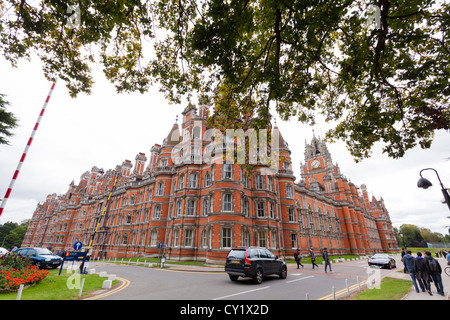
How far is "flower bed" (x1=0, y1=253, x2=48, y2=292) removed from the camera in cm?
792

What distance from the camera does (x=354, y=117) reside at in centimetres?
1035

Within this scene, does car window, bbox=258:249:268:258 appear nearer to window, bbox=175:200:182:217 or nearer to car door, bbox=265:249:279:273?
car door, bbox=265:249:279:273

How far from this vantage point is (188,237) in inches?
1001

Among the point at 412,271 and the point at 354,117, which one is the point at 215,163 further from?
the point at 412,271

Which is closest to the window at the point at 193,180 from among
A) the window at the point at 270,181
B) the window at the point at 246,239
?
the window at the point at 246,239

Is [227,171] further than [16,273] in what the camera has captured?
Yes

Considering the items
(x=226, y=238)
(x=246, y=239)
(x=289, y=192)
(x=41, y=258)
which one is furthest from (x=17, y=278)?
(x=289, y=192)

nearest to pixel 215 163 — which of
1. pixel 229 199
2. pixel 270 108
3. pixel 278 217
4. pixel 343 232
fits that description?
pixel 229 199

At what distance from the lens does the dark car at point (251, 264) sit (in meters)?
10.5

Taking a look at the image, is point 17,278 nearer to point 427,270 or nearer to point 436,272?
point 427,270

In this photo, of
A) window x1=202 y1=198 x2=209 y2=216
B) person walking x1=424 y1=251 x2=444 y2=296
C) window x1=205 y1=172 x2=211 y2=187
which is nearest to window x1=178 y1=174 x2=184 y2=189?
window x1=205 y1=172 x2=211 y2=187

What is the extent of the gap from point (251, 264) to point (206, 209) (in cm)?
1549

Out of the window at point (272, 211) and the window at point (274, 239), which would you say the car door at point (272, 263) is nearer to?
the window at point (274, 239)

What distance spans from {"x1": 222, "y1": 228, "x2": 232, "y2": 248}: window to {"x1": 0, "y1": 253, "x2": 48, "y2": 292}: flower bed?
597 inches
